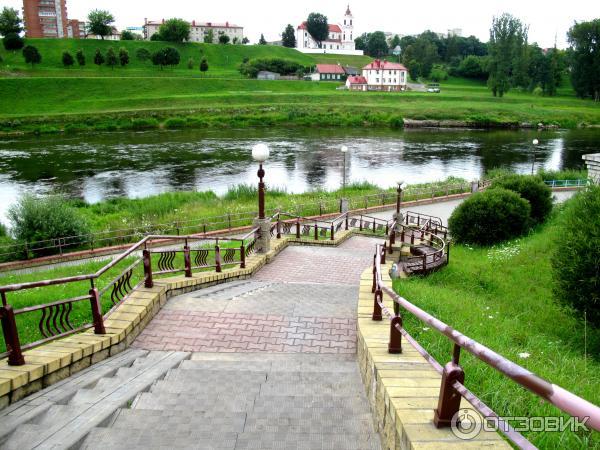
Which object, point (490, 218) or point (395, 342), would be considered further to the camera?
point (490, 218)

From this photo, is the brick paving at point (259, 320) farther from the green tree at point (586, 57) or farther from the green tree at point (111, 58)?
the green tree at point (111, 58)

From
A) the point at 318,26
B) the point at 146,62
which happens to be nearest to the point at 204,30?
the point at 318,26

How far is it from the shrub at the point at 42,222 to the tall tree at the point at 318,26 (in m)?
140

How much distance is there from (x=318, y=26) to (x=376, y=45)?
20.4 metres

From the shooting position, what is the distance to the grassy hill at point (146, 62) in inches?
3588

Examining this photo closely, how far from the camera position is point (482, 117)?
69.8m

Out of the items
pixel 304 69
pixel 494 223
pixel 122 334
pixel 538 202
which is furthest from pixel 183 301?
pixel 304 69

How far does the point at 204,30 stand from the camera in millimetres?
148375

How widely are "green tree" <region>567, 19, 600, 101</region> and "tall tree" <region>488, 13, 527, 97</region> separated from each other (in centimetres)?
983

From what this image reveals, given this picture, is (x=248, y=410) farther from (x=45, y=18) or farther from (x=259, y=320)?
(x=45, y=18)

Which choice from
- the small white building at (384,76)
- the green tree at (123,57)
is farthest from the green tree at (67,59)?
the small white building at (384,76)

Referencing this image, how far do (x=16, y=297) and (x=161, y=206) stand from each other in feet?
49.4

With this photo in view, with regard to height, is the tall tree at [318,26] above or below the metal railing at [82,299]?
above

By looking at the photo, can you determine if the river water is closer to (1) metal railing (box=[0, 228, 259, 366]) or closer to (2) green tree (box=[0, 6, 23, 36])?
(1) metal railing (box=[0, 228, 259, 366])
